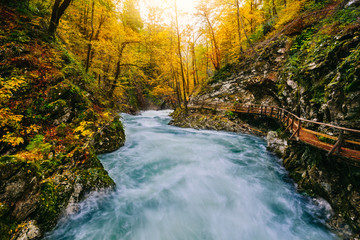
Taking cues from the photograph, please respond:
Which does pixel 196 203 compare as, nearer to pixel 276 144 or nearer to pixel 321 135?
pixel 321 135

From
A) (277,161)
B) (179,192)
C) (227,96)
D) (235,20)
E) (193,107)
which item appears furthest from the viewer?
(235,20)

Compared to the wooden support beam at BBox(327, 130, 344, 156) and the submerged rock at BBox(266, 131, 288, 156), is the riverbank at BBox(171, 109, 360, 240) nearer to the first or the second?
the submerged rock at BBox(266, 131, 288, 156)

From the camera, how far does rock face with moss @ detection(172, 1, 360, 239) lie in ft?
13.8

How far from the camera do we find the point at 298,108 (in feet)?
26.6

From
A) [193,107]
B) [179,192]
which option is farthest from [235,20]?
[179,192]

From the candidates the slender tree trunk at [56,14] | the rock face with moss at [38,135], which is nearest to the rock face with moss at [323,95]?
the rock face with moss at [38,135]

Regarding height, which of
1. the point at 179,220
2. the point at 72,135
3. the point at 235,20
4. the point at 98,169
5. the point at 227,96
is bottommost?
the point at 179,220

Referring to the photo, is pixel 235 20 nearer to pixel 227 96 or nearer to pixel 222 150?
pixel 227 96

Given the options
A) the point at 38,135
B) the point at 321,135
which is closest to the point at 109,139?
the point at 38,135

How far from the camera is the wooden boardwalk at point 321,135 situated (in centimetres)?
392

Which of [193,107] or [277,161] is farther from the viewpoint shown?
[193,107]

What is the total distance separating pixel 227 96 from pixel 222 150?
8063 mm

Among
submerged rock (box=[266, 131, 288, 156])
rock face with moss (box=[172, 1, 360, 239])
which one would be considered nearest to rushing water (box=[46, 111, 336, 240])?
submerged rock (box=[266, 131, 288, 156])

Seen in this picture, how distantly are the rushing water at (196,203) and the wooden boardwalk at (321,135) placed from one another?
2.03m
